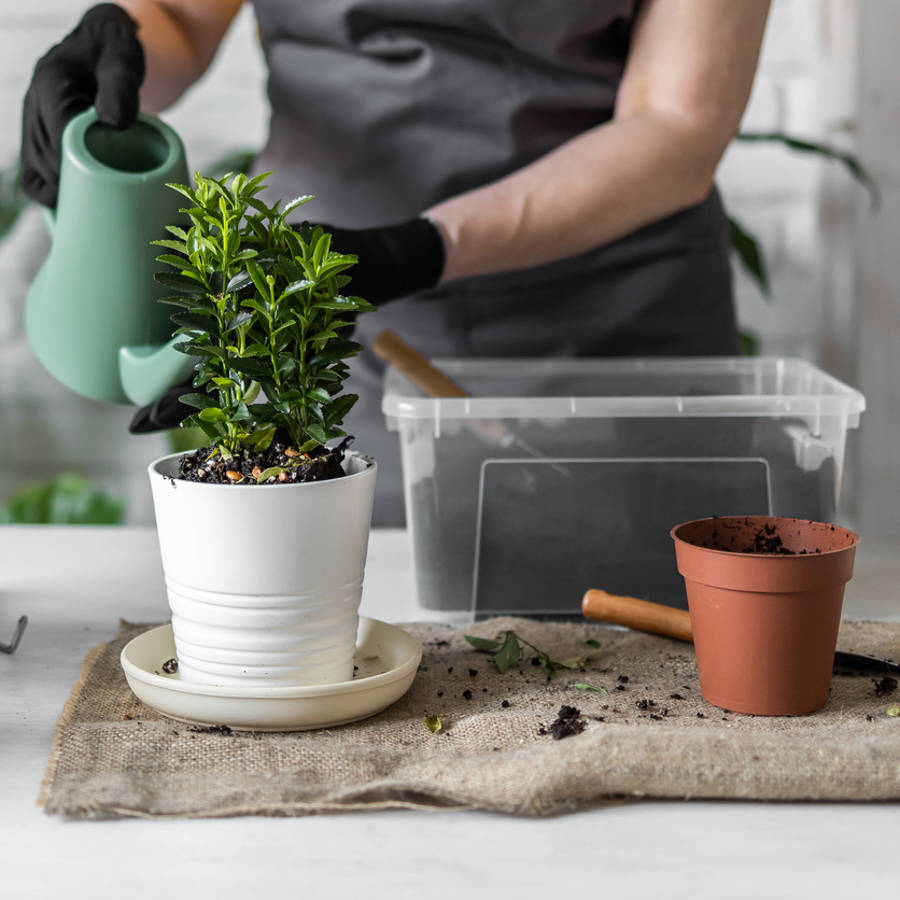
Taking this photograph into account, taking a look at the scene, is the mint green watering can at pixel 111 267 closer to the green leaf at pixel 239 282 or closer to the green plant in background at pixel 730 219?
the green leaf at pixel 239 282

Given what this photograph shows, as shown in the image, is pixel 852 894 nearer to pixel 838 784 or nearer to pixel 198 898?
pixel 838 784

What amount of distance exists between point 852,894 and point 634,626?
0.29 m

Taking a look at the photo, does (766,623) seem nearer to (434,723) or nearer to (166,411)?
(434,723)

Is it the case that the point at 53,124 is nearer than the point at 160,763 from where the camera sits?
No

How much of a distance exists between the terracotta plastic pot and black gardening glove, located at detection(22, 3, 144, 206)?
549mm

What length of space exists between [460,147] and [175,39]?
35 cm

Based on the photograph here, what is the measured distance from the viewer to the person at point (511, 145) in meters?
1.03

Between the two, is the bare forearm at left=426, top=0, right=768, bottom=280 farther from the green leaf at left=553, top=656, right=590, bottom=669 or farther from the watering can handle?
the green leaf at left=553, top=656, right=590, bottom=669

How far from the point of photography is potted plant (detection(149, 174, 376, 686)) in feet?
1.81

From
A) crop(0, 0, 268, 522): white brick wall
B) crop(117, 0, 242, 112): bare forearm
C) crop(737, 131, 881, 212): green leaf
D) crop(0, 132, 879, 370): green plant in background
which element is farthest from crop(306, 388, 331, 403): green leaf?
crop(0, 0, 268, 522): white brick wall

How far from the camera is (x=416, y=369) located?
0.85 meters

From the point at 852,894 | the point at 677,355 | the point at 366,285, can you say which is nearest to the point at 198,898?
the point at 852,894

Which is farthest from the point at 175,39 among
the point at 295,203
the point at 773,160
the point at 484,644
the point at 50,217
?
the point at 773,160

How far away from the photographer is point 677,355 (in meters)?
1.20
